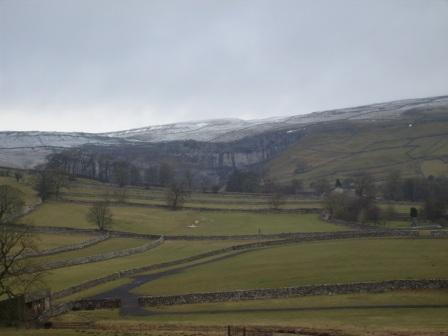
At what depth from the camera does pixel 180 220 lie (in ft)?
383

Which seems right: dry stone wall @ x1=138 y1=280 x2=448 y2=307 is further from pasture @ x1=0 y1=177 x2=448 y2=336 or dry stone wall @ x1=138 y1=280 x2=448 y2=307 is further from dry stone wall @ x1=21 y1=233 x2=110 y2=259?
dry stone wall @ x1=21 y1=233 x2=110 y2=259

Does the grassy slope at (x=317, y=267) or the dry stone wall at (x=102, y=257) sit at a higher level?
the dry stone wall at (x=102, y=257)

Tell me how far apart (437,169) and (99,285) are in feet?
536

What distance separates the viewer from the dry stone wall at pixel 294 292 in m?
50.1

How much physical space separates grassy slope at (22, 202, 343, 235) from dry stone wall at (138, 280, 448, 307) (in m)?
48.7

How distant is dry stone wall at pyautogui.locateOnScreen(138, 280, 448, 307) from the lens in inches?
1971

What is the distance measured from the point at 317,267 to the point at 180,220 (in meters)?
59.4

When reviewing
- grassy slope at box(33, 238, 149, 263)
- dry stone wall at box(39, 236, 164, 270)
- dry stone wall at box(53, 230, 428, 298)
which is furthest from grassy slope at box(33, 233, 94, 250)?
dry stone wall at box(53, 230, 428, 298)

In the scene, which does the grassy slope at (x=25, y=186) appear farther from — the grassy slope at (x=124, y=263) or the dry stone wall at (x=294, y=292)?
the dry stone wall at (x=294, y=292)

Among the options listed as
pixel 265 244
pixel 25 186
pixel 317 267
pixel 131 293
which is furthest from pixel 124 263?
pixel 25 186

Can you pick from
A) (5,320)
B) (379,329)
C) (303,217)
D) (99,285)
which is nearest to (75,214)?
(303,217)

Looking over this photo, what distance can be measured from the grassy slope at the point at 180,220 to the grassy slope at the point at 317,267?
85.6 ft

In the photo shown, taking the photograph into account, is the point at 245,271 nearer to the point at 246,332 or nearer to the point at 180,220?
the point at 246,332

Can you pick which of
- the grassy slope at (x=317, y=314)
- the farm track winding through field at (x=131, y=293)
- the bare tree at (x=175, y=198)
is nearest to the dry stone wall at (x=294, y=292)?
the grassy slope at (x=317, y=314)
